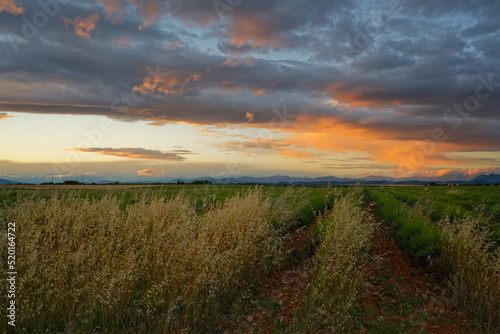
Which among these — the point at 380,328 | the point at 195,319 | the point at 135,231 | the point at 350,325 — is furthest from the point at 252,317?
the point at 135,231

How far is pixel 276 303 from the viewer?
264 inches

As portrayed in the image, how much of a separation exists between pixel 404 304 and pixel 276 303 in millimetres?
2912

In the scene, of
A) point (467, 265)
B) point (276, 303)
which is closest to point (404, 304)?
point (467, 265)

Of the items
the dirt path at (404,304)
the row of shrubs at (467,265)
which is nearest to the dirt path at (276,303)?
the dirt path at (404,304)

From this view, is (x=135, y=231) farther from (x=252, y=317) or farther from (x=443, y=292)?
(x=443, y=292)

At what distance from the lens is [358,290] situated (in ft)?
22.0

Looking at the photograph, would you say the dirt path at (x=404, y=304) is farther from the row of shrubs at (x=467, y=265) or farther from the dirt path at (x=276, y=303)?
the dirt path at (x=276, y=303)

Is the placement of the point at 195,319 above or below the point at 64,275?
below

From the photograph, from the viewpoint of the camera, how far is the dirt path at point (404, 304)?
5.77 m

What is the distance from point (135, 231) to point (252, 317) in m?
3.58

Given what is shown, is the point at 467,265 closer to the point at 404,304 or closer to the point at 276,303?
the point at 404,304

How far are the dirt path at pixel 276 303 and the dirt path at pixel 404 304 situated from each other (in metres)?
1.48

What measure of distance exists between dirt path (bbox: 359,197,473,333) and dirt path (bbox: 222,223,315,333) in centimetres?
148

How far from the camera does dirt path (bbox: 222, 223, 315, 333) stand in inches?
226
